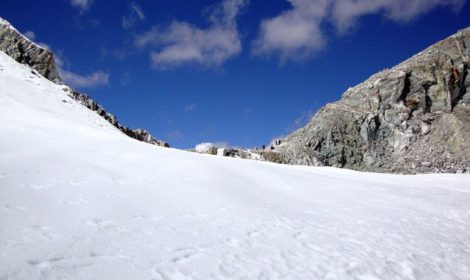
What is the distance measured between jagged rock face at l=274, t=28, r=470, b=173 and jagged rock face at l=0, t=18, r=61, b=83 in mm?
41573

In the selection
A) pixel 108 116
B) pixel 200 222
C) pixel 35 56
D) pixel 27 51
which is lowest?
pixel 200 222

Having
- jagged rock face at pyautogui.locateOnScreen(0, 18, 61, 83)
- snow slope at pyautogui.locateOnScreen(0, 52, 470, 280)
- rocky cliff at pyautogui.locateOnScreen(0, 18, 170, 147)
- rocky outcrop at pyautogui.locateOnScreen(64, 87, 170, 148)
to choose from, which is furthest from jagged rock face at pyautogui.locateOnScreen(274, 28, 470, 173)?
snow slope at pyautogui.locateOnScreen(0, 52, 470, 280)

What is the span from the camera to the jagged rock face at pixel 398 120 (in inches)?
2675

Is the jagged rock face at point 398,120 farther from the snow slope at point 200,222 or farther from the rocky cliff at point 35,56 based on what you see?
the snow slope at point 200,222

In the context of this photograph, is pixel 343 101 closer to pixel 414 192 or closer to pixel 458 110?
pixel 458 110

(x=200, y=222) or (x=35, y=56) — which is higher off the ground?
(x=35, y=56)

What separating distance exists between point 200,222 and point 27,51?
156 ft

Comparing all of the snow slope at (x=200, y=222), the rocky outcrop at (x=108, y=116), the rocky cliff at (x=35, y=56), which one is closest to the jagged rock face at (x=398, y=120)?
the rocky outcrop at (x=108, y=116)

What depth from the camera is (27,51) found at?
45969 mm

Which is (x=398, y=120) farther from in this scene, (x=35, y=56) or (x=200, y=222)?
(x=200, y=222)

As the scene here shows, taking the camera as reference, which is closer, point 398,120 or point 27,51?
point 27,51

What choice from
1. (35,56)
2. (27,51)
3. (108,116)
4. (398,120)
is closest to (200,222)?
(108,116)

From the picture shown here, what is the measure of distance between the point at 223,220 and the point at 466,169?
61.2 metres

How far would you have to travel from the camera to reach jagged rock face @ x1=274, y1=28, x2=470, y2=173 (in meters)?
67.9
